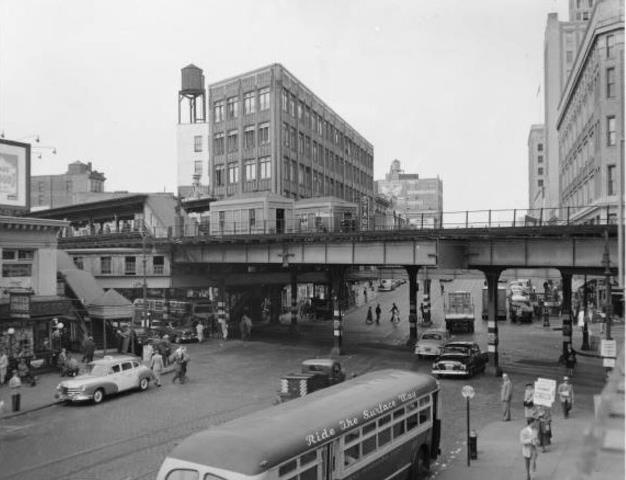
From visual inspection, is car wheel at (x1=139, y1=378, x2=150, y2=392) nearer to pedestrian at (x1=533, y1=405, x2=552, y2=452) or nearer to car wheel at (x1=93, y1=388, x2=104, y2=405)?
Result: car wheel at (x1=93, y1=388, x2=104, y2=405)

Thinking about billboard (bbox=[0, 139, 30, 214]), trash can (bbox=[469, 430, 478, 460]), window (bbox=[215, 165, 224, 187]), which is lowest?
trash can (bbox=[469, 430, 478, 460])

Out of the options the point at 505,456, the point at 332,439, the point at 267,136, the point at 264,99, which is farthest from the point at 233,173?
the point at 332,439

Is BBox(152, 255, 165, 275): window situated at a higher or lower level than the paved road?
higher

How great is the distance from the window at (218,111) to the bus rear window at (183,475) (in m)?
72.0

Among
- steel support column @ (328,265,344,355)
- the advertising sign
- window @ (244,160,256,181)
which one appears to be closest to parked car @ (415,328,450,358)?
steel support column @ (328,265,344,355)

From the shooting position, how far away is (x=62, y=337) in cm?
4047

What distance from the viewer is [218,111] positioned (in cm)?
8019

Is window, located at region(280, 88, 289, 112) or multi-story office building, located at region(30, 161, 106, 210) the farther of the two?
multi-story office building, located at region(30, 161, 106, 210)

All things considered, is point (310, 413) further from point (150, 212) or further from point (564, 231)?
point (150, 212)

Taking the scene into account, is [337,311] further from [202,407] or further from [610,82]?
[610,82]

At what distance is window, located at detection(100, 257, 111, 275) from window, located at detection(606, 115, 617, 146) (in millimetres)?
41938

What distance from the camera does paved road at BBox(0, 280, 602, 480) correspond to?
59.8 feet

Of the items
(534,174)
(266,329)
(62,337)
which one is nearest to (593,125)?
(266,329)

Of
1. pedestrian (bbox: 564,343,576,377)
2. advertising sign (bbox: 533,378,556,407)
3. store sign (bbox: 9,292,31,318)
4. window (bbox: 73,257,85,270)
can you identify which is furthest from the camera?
window (bbox: 73,257,85,270)
